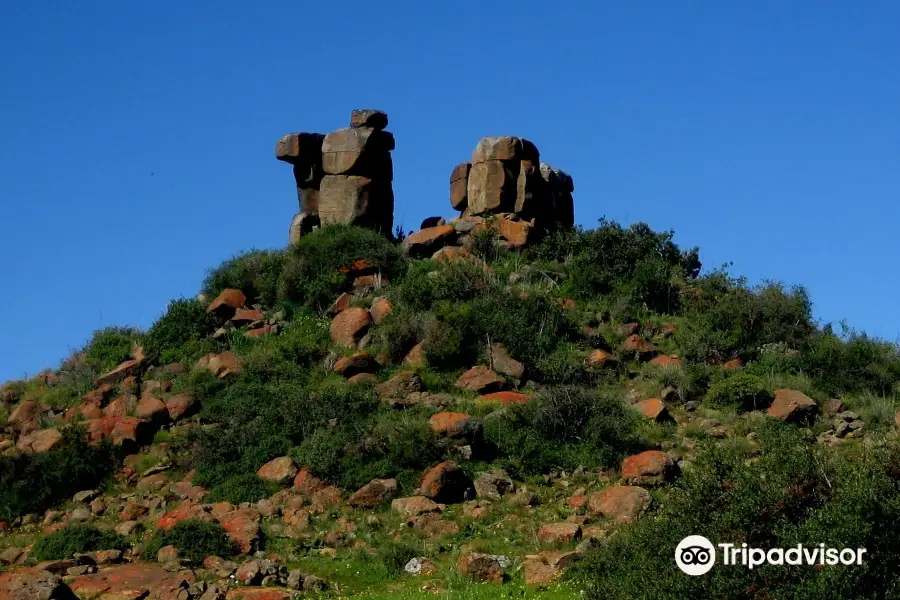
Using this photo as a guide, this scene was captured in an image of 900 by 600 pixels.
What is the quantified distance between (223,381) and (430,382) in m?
4.60

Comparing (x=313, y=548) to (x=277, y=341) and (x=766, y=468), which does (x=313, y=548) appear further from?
(x=277, y=341)

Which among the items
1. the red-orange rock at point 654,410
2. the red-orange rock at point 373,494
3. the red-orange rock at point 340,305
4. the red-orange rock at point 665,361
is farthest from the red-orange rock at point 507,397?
the red-orange rock at point 340,305

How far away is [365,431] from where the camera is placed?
24.2 metres

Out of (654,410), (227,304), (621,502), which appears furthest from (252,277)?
(621,502)

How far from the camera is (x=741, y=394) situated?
25609 millimetres

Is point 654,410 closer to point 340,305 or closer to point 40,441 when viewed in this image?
point 340,305

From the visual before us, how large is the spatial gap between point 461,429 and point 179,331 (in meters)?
10.7

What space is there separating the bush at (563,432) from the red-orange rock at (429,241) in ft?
32.8

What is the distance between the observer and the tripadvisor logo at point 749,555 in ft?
46.4

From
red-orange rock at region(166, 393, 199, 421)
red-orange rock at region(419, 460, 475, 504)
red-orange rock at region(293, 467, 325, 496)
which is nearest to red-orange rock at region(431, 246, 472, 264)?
red-orange rock at region(166, 393, 199, 421)

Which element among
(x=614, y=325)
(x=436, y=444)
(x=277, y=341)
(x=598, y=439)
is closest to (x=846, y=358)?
(x=614, y=325)

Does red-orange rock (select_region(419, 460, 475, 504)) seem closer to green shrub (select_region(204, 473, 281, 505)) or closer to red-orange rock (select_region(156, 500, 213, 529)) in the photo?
green shrub (select_region(204, 473, 281, 505))

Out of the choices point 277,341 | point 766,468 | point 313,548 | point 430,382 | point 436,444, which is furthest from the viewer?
point 277,341

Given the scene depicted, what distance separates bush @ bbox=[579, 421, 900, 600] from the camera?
557 inches
